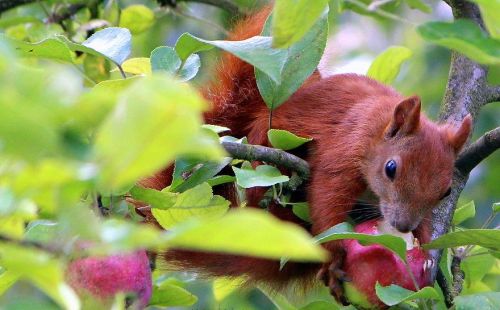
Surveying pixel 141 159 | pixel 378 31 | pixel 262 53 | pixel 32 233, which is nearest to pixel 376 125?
pixel 262 53

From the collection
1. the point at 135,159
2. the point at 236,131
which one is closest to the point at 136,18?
the point at 236,131

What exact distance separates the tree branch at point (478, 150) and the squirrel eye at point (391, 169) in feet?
0.41

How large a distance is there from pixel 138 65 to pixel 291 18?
729 mm

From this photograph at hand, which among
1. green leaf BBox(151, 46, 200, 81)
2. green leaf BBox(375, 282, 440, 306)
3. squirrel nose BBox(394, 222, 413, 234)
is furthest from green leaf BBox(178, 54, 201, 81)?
squirrel nose BBox(394, 222, 413, 234)

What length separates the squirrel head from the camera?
1.69 m

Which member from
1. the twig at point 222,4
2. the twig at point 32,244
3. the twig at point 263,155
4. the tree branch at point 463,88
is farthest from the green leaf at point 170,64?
the twig at point 222,4

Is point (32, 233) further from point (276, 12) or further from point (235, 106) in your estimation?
point (235, 106)

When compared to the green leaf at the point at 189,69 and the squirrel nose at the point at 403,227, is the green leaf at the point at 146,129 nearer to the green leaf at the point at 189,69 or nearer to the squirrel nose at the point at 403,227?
the green leaf at the point at 189,69

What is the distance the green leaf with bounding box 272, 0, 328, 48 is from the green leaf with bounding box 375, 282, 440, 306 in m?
0.50

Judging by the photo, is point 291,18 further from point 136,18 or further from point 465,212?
point 136,18

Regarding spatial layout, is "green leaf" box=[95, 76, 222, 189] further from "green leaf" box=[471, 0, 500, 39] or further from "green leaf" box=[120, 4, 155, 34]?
"green leaf" box=[120, 4, 155, 34]

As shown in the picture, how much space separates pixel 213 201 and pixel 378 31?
3.66m

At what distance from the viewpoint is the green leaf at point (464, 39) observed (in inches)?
31.9

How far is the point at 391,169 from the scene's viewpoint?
69.5 inches
